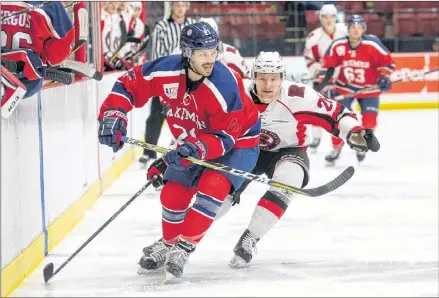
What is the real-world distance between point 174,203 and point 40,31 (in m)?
0.74

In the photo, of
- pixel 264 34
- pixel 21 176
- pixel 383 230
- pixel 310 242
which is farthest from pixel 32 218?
pixel 264 34

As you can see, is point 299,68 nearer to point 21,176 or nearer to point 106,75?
point 106,75

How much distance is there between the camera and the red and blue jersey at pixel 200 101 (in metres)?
3.15

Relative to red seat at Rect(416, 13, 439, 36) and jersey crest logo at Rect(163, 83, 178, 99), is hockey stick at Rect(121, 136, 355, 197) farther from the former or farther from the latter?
red seat at Rect(416, 13, 439, 36)

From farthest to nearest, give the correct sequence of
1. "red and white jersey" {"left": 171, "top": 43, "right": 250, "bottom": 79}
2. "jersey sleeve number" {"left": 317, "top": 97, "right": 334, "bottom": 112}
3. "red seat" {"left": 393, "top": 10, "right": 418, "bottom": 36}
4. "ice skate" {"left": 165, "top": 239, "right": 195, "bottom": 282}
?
"red seat" {"left": 393, "top": 10, "right": 418, "bottom": 36} < "red and white jersey" {"left": 171, "top": 43, "right": 250, "bottom": 79} < "jersey sleeve number" {"left": 317, "top": 97, "right": 334, "bottom": 112} < "ice skate" {"left": 165, "top": 239, "right": 195, "bottom": 282}

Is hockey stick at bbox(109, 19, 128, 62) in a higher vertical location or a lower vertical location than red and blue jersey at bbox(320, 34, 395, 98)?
higher

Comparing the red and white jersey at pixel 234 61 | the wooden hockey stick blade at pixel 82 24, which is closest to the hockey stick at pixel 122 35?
the red and white jersey at pixel 234 61

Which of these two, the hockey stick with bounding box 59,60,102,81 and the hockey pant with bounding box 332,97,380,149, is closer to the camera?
the hockey stick with bounding box 59,60,102,81

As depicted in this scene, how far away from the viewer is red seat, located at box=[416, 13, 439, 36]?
1045 centimetres

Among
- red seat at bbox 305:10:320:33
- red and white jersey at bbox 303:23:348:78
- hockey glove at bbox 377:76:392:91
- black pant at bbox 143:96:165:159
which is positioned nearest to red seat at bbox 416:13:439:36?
red seat at bbox 305:10:320:33

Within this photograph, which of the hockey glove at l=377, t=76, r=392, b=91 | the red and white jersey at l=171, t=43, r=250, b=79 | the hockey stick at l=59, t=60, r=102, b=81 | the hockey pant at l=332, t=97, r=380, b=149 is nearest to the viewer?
the hockey stick at l=59, t=60, r=102, b=81

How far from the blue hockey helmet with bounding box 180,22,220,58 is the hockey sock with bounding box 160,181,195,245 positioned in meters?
0.44

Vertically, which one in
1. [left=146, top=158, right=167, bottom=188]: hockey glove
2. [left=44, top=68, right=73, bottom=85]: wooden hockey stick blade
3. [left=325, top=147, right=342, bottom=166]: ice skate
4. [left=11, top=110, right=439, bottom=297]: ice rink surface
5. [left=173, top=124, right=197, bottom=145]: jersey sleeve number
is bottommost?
[left=11, top=110, right=439, bottom=297]: ice rink surface

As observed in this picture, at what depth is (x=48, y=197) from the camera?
3.74 m
